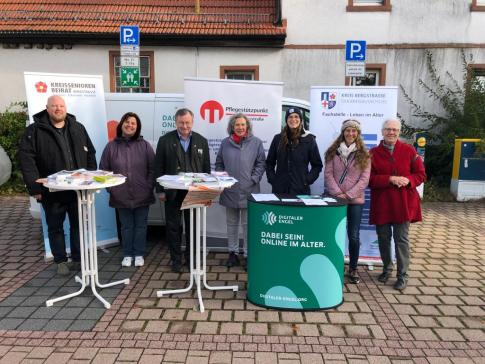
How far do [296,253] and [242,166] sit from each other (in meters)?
1.50

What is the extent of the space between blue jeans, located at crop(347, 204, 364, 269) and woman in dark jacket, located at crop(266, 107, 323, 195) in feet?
1.86

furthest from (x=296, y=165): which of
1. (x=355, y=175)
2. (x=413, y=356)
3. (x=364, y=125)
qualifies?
(x=413, y=356)

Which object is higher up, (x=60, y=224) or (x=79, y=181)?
(x=79, y=181)

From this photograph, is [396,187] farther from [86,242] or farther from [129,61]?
[129,61]

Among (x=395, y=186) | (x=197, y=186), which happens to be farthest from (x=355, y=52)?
(x=197, y=186)

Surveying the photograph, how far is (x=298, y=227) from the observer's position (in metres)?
3.83

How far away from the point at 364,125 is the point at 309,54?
6977mm

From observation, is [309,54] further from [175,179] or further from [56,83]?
[175,179]

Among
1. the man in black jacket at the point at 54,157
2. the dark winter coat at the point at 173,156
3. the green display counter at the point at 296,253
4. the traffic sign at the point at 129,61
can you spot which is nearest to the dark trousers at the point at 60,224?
the man in black jacket at the point at 54,157

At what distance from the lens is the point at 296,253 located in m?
3.87

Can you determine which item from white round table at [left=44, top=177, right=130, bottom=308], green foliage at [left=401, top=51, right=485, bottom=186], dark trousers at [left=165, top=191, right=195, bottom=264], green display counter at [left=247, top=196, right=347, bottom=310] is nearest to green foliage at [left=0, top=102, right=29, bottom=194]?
dark trousers at [left=165, top=191, right=195, bottom=264]

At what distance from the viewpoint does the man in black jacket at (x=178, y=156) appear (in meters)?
4.72

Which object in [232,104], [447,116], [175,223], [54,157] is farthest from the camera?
[447,116]

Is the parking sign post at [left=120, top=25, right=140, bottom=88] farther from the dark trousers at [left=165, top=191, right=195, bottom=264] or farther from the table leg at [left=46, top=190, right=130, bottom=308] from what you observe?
the table leg at [left=46, top=190, right=130, bottom=308]
